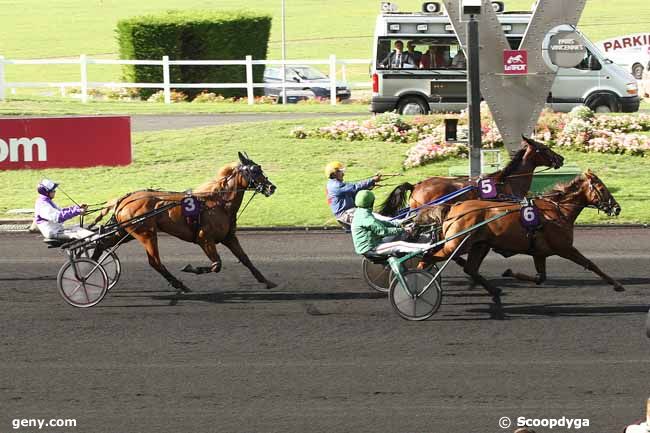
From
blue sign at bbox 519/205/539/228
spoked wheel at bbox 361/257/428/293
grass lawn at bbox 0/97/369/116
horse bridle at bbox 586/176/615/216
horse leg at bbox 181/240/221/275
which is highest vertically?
grass lawn at bbox 0/97/369/116

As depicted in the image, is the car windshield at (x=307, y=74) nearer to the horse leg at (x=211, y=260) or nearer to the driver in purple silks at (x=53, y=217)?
the horse leg at (x=211, y=260)

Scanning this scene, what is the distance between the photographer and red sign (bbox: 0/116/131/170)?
20156 mm

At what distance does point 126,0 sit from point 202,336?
6547 cm

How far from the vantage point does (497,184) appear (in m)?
13.4

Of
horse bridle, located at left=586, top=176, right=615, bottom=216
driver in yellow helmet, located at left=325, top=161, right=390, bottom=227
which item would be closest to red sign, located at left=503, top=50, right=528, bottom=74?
driver in yellow helmet, located at left=325, top=161, right=390, bottom=227

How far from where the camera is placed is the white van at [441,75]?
26078 mm

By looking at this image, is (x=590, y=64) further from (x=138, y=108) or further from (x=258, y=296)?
(x=258, y=296)

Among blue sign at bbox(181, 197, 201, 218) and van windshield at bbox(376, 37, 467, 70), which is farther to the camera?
van windshield at bbox(376, 37, 467, 70)

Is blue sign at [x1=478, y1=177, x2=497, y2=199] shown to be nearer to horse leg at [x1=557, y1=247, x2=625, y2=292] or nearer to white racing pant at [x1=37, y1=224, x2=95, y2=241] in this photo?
→ horse leg at [x1=557, y1=247, x2=625, y2=292]

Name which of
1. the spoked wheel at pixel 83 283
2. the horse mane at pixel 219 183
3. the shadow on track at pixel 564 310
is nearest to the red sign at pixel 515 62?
the horse mane at pixel 219 183

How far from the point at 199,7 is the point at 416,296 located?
56.3m

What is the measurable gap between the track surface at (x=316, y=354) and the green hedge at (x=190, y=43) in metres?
19.8

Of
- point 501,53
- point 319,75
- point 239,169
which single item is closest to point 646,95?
point 319,75

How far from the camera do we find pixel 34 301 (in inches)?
500
